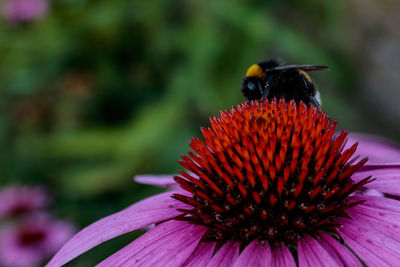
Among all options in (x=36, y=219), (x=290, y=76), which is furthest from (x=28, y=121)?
(x=290, y=76)

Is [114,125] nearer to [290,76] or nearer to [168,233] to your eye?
[290,76]

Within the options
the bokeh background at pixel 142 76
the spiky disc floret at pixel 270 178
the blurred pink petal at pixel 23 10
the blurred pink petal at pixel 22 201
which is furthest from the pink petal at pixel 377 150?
the blurred pink petal at pixel 23 10

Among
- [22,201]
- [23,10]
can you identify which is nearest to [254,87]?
[22,201]

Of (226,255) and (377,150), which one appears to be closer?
(226,255)

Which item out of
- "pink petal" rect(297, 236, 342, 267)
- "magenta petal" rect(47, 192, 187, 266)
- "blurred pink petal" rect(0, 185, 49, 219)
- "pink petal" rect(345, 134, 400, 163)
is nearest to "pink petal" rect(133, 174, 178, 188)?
"magenta petal" rect(47, 192, 187, 266)

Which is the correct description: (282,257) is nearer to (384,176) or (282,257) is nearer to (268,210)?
(268,210)

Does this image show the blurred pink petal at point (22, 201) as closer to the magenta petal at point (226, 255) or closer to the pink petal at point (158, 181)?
the pink petal at point (158, 181)

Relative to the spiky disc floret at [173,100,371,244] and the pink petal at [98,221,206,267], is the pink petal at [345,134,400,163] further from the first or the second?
the pink petal at [98,221,206,267]
